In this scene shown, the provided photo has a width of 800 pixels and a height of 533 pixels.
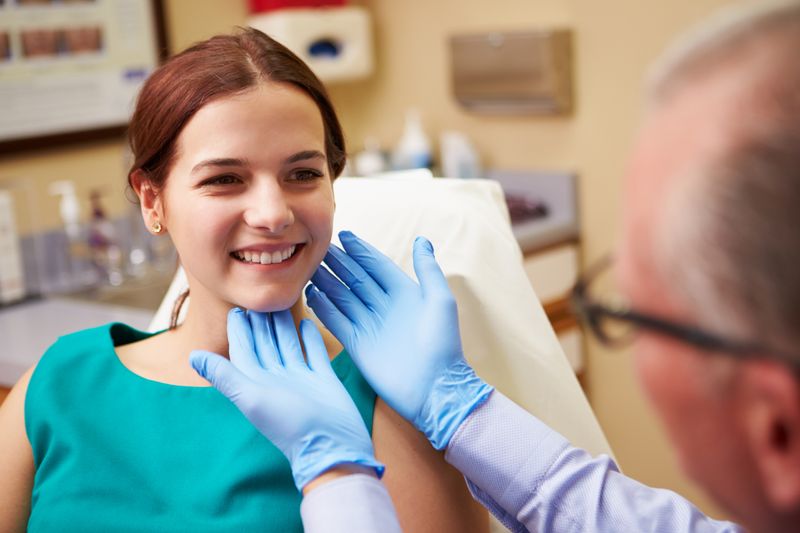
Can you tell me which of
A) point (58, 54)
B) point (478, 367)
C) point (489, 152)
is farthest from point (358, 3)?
point (478, 367)

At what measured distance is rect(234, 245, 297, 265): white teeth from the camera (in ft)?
4.19

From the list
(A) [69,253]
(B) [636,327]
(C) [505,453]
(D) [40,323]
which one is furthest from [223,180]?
(A) [69,253]

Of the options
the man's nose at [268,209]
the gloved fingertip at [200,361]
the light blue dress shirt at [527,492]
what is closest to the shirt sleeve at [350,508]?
the light blue dress shirt at [527,492]

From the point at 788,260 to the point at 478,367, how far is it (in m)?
0.88

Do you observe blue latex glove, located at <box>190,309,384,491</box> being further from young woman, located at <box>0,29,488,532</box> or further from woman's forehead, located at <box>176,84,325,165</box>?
woman's forehead, located at <box>176,84,325,165</box>

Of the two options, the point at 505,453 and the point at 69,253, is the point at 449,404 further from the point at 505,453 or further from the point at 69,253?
the point at 69,253

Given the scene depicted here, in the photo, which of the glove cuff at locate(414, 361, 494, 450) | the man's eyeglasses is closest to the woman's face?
the glove cuff at locate(414, 361, 494, 450)

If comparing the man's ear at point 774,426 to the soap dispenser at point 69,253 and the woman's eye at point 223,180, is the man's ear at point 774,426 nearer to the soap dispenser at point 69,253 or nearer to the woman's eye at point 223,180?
the woman's eye at point 223,180

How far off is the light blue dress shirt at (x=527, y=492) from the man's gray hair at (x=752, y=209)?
56cm

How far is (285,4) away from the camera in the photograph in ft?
9.52

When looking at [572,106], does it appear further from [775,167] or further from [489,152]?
[775,167]

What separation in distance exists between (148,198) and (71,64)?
1.47m

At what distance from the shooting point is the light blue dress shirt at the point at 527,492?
1.08 meters

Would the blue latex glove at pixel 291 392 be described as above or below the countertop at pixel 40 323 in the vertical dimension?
above
